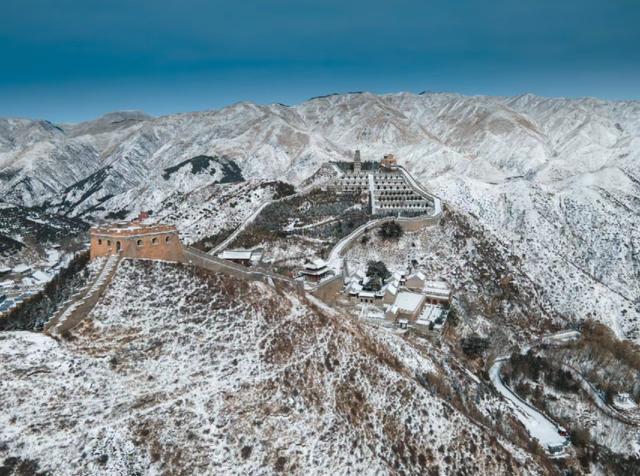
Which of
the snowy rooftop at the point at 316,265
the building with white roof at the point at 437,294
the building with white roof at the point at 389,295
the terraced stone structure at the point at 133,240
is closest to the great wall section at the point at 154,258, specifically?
the terraced stone structure at the point at 133,240

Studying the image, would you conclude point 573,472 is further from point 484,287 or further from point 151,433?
point 151,433

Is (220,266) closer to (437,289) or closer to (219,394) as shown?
(219,394)

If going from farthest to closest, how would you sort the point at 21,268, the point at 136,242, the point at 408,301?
1. the point at 21,268
2. the point at 408,301
3. the point at 136,242

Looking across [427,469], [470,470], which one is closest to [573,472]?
[470,470]

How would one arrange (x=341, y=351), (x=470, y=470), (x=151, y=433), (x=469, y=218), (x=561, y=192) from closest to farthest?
(x=151, y=433)
(x=470, y=470)
(x=341, y=351)
(x=469, y=218)
(x=561, y=192)

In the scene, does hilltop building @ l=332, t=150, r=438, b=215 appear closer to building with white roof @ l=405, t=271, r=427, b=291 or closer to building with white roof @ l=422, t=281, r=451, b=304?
building with white roof @ l=405, t=271, r=427, b=291

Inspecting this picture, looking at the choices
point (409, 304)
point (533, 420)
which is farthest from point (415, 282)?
point (533, 420)
